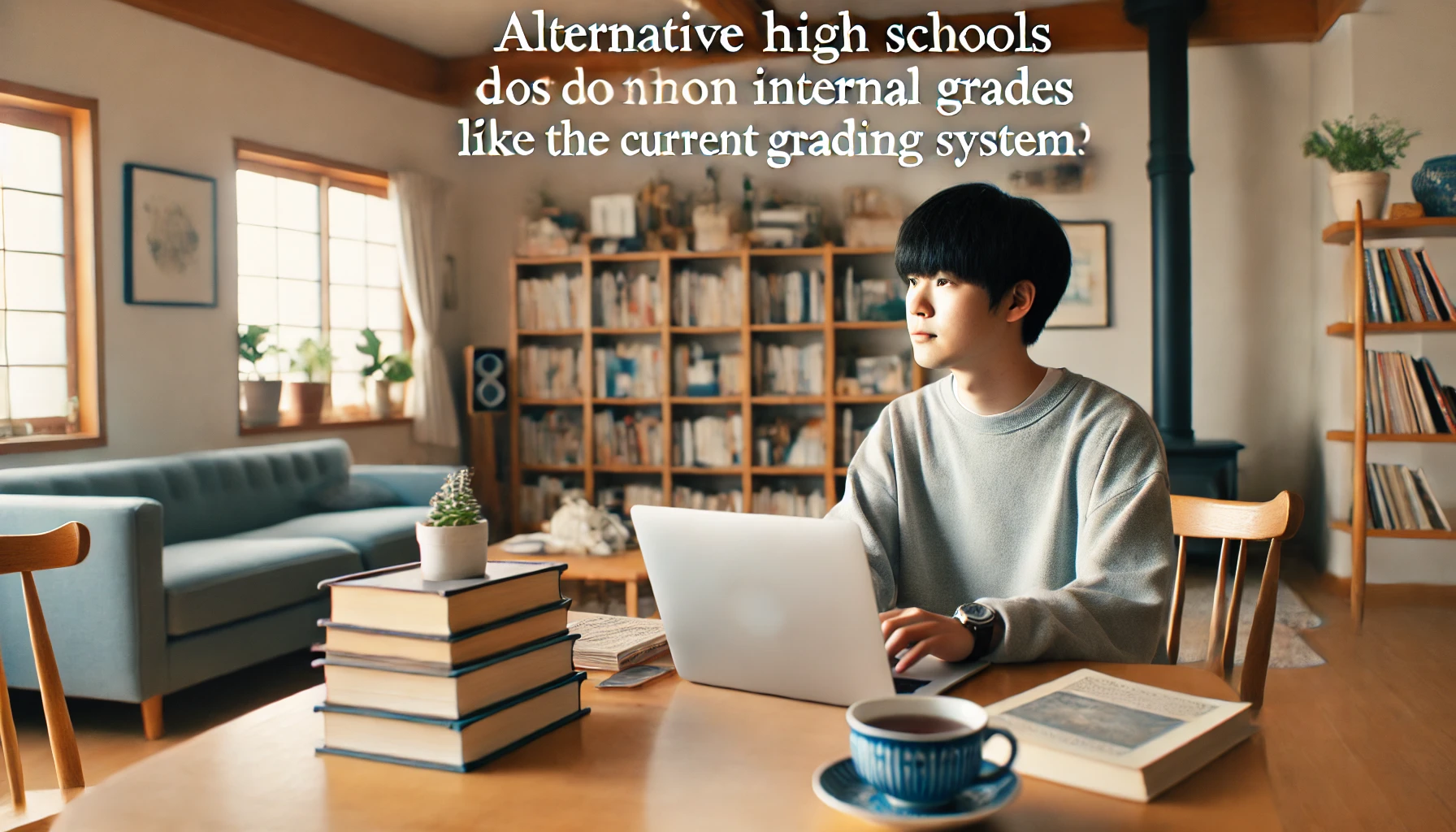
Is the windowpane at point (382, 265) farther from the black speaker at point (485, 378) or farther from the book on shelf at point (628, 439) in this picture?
the book on shelf at point (628, 439)

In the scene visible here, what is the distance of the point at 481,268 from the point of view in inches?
261

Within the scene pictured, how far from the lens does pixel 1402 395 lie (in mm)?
4426

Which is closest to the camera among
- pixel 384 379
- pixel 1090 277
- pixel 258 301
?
pixel 258 301

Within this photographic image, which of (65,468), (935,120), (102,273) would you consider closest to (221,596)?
(65,468)

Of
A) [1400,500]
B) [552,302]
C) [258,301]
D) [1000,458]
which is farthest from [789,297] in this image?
[1000,458]

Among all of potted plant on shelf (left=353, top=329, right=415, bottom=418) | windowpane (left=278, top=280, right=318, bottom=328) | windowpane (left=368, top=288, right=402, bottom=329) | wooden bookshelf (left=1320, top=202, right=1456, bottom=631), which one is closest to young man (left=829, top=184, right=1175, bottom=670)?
wooden bookshelf (left=1320, top=202, right=1456, bottom=631)

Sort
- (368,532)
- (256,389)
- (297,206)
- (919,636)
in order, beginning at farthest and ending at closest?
(297,206), (256,389), (368,532), (919,636)

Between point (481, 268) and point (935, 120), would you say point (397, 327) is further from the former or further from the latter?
point (935, 120)

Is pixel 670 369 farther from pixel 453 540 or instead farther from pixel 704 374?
pixel 453 540

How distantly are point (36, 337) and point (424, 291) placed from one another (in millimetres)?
2190

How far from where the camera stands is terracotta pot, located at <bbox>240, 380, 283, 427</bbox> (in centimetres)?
497

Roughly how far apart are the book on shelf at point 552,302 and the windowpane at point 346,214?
0.91 metres

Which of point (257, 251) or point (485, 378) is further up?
point (257, 251)

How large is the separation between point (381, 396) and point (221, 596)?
8.65 ft
